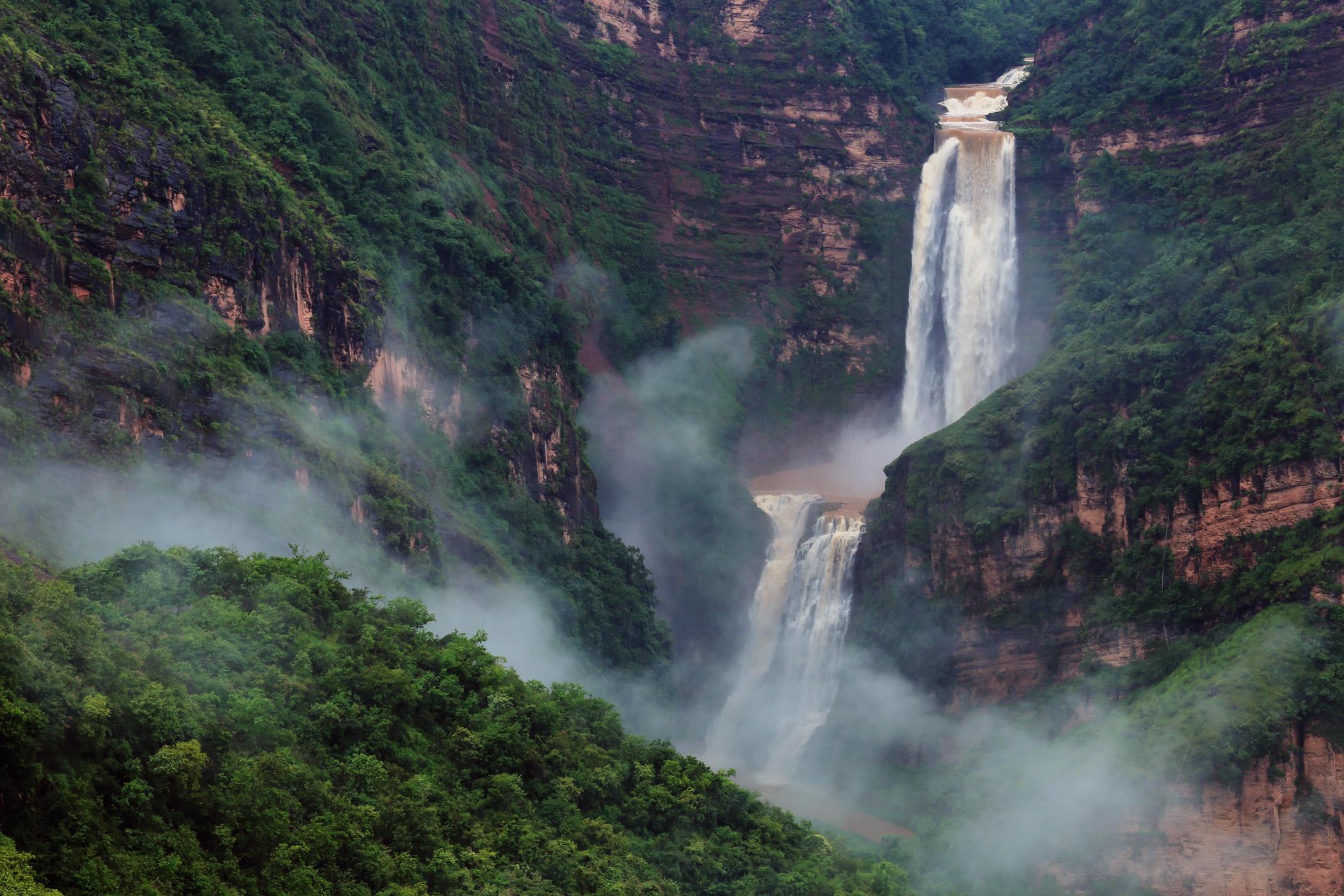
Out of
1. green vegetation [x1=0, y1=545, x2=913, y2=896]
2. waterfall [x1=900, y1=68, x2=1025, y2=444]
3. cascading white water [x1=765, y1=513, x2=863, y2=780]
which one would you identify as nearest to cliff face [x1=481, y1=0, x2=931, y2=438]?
waterfall [x1=900, y1=68, x2=1025, y2=444]

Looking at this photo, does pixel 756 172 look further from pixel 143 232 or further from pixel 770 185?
pixel 143 232

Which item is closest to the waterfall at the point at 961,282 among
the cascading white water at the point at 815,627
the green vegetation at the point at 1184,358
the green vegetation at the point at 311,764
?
the green vegetation at the point at 1184,358

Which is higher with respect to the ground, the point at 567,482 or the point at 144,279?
the point at 567,482

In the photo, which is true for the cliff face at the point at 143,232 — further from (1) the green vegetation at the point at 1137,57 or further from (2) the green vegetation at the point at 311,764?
(1) the green vegetation at the point at 1137,57

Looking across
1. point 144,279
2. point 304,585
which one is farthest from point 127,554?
point 144,279

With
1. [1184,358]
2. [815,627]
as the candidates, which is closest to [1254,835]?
[1184,358]

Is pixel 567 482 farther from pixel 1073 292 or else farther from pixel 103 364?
pixel 103 364
